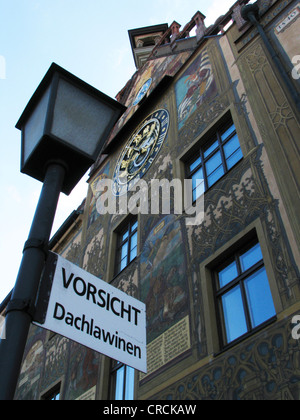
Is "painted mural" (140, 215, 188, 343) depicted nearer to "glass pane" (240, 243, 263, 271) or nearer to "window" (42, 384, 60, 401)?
"glass pane" (240, 243, 263, 271)

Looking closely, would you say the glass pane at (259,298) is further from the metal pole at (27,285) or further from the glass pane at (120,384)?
the metal pole at (27,285)

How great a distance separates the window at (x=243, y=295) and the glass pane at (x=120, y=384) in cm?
217

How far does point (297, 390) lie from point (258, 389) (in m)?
0.44

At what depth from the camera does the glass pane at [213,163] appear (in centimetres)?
743

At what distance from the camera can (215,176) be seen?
286 inches

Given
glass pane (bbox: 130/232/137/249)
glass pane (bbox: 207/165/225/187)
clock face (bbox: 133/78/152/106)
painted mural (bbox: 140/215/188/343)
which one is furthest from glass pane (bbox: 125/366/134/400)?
clock face (bbox: 133/78/152/106)

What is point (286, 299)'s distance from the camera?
466 cm

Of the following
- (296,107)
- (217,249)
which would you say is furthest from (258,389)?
(296,107)

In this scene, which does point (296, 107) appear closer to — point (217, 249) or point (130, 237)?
point (217, 249)

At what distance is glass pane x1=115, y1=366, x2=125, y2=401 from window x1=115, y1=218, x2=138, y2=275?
7.00ft

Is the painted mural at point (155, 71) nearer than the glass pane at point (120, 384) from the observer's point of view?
No

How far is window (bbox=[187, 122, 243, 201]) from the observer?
7.12 m

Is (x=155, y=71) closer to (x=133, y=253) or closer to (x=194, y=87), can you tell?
(x=194, y=87)

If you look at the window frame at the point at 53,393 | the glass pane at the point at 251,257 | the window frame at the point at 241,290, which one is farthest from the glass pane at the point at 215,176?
the window frame at the point at 53,393
